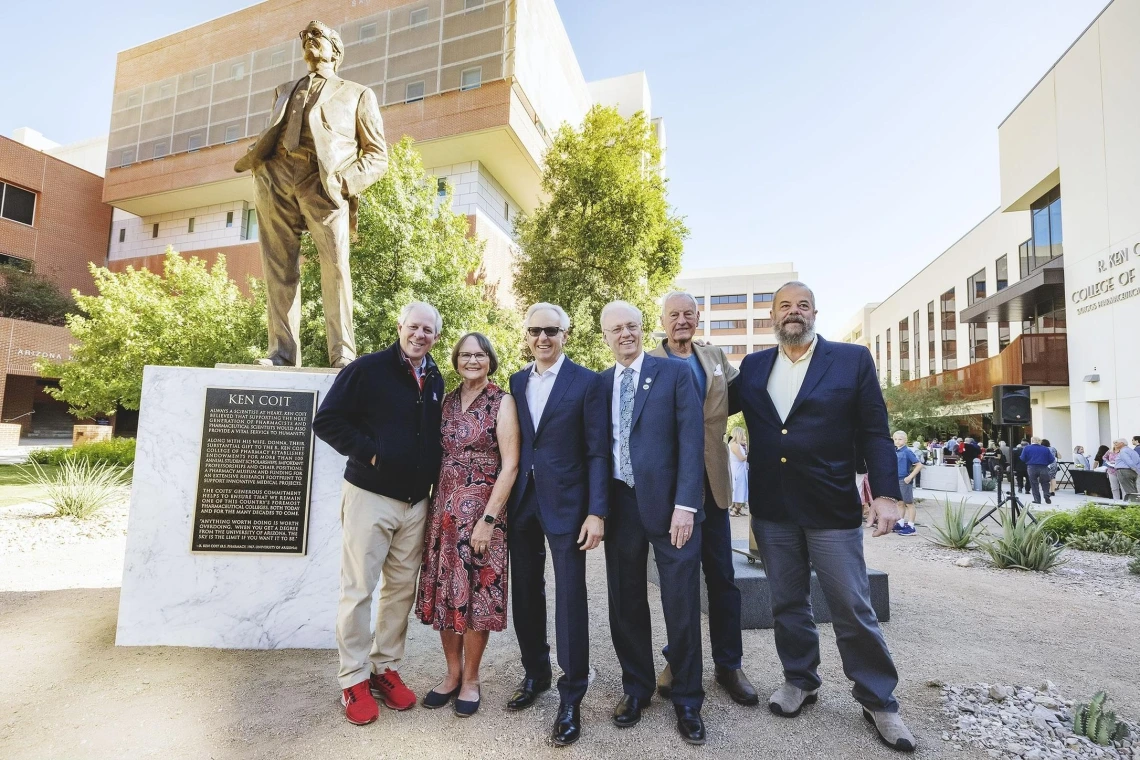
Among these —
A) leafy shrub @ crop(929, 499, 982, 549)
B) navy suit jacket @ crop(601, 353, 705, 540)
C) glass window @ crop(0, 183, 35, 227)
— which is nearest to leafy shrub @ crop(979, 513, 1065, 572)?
leafy shrub @ crop(929, 499, 982, 549)

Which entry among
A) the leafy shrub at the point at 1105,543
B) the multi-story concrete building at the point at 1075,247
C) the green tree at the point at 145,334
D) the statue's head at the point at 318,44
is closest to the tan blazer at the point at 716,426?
the statue's head at the point at 318,44

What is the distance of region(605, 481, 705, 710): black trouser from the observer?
2.98 meters

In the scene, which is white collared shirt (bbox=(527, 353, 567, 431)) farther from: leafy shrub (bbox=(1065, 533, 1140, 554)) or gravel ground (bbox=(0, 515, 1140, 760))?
leafy shrub (bbox=(1065, 533, 1140, 554))

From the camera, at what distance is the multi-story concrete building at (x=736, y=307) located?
223 ft

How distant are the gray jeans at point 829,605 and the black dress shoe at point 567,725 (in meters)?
1.22

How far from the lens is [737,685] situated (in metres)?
3.34

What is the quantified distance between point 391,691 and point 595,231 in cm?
1519

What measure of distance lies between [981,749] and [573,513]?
2245mm

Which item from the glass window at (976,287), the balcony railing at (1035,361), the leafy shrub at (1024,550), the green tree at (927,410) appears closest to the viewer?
the leafy shrub at (1024,550)

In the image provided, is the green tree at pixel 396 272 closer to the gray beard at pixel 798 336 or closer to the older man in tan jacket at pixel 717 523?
the older man in tan jacket at pixel 717 523

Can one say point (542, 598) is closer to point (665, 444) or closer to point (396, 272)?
point (665, 444)

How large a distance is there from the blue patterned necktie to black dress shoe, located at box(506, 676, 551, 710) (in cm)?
124

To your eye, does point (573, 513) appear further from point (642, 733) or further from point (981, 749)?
point (981, 749)

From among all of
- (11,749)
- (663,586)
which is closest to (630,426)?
(663,586)
